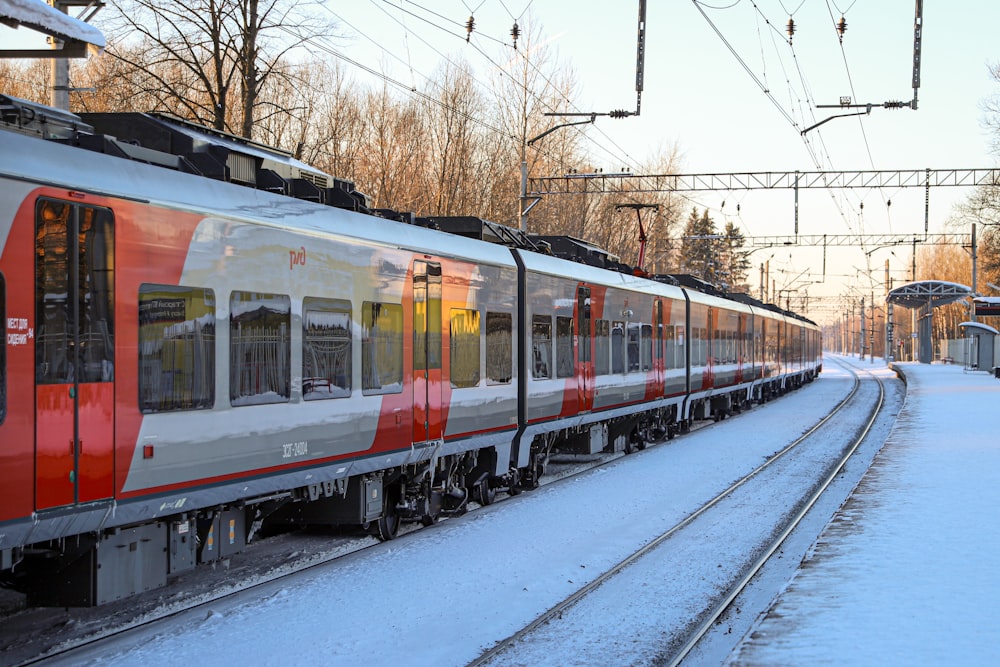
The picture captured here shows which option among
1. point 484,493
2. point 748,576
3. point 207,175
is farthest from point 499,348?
point 207,175

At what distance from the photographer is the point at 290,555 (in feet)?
35.5

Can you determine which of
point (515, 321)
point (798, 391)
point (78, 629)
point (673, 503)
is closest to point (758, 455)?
point (673, 503)

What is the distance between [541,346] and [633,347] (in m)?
5.40

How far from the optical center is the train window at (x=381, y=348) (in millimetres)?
10422

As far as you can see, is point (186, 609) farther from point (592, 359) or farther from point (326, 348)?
point (592, 359)

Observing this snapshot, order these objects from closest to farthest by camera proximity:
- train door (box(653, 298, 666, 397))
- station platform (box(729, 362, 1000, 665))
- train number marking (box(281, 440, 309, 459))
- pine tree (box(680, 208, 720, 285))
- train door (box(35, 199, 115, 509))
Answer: train door (box(35, 199, 115, 509)), station platform (box(729, 362, 1000, 665)), train number marking (box(281, 440, 309, 459)), train door (box(653, 298, 666, 397)), pine tree (box(680, 208, 720, 285))

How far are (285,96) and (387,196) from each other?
31.5 ft

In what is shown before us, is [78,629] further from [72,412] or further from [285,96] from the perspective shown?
[285,96]

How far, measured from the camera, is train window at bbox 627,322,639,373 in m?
20.2

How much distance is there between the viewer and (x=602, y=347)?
18.3 m

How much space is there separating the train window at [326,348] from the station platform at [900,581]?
4.07 m

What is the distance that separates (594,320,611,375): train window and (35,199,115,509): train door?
37.9ft

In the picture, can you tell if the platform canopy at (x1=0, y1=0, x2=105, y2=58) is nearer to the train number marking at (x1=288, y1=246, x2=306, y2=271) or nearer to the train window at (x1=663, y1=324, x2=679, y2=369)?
the train number marking at (x1=288, y1=246, x2=306, y2=271)

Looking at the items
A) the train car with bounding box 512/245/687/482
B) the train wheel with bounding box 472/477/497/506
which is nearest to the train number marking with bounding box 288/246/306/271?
the train wheel with bounding box 472/477/497/506
